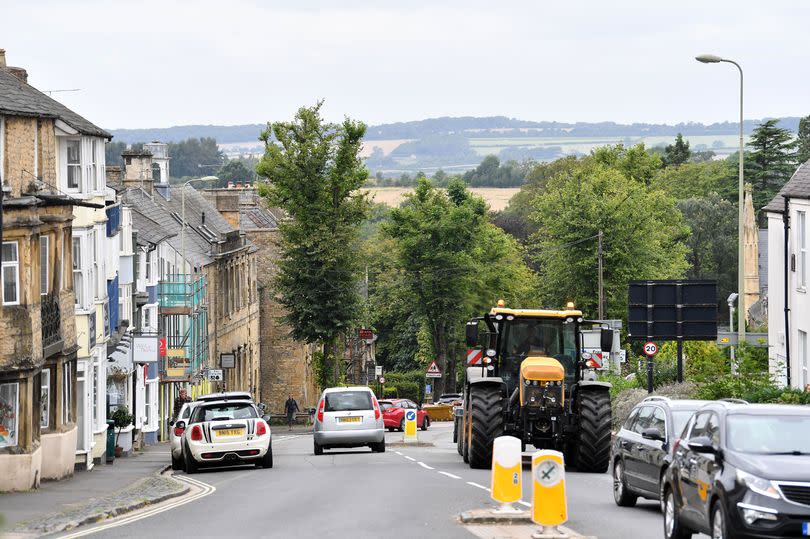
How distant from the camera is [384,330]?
108750mm

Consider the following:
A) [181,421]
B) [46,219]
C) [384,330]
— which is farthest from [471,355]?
[384,330]

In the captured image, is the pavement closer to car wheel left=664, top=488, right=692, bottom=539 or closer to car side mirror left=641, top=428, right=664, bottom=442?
car wheel left=664, top=488, right=692, bottom=539

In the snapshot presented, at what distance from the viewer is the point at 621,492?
2003 centimetres

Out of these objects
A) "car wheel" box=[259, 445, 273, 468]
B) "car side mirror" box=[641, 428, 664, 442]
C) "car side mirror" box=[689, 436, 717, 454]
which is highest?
"car side mirror" box=[689, 436, 717, 454]

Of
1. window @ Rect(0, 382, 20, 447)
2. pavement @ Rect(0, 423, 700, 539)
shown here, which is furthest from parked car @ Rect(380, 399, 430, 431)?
window @ Rect(0, 382, 20, 447)

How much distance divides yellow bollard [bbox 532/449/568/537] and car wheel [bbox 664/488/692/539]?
1.21m

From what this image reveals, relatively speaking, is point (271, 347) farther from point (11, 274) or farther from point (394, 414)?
point (11, 274)

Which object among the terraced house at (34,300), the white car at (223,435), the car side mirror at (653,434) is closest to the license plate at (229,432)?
the white car at (223,435)

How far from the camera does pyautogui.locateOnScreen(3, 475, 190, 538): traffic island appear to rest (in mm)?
18359

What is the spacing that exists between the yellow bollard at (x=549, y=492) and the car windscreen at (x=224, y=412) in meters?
15.1

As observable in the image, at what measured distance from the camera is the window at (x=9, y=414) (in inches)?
1033

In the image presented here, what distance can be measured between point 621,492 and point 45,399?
14988 millimetres

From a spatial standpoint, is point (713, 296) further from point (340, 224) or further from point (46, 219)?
point (340, 224)

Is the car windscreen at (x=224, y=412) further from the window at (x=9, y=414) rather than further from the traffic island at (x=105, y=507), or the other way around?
the window at (x=9, y=414)
